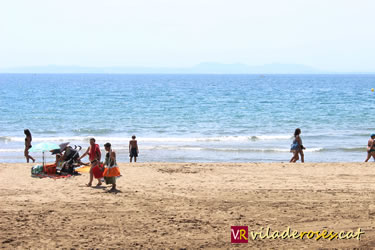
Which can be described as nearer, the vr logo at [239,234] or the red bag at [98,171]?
the vr logo at [239,234]

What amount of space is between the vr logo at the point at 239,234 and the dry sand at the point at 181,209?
111mm

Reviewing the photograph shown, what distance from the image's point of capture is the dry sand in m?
7.98

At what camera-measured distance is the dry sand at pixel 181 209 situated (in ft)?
26.2

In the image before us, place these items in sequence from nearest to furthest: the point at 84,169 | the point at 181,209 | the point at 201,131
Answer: the point at 181,209, the point at 84,169, the point at 201,131

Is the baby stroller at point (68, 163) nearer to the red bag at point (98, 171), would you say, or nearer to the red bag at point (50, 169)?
the red bag at point (50, 169)

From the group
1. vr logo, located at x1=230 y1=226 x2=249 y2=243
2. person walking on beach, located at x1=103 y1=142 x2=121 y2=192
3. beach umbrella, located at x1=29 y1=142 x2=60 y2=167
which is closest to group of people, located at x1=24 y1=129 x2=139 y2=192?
person walking on beach, located at x1=103 y1=142 x2=121 y2=192

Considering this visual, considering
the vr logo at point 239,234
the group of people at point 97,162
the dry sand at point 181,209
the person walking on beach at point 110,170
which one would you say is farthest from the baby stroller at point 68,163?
the vr logo at point 239,234

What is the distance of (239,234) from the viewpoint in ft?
27.0

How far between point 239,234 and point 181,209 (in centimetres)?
179

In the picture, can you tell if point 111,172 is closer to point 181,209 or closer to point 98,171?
A: point 98,171

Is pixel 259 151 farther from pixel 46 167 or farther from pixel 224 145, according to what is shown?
pixel 46 167

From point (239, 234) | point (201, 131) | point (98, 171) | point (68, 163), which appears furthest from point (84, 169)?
point (201, 131)

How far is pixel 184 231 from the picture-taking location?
27.5 feet

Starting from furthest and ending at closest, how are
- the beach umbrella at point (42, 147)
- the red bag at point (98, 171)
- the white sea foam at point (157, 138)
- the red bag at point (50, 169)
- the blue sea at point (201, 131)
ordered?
the white sea foam at point (157, 138) < the blue sea at point (201, 131) < the red bag at point (50, 169) < the beach umbrella at point (42, 147) < the red bag at point (98, 171)
